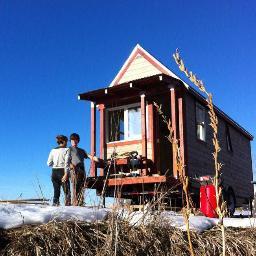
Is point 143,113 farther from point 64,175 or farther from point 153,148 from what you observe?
point 64,175

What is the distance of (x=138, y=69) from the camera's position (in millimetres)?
15367

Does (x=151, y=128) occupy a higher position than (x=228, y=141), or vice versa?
(x=228, y=141)

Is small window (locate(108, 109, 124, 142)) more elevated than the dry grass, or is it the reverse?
small window (locate(108, 109, 124, 142))

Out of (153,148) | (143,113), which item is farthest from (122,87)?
(153,148)

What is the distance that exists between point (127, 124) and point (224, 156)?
4333 millimetres

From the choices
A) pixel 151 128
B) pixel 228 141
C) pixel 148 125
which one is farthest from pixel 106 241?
pixel 228 141

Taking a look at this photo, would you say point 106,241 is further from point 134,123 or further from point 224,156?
point 224,156

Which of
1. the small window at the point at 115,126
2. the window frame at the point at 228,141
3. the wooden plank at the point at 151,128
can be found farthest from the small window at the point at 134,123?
the window frame at the point at 228,141

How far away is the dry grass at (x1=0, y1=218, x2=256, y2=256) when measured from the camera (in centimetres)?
339

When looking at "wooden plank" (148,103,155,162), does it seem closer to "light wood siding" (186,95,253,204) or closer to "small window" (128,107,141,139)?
"small window" (128,107,141,139)

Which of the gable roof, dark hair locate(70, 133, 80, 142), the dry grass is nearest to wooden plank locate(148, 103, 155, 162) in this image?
the gable roof

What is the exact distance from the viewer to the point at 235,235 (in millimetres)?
5043

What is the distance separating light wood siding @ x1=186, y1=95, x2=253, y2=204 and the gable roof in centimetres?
176

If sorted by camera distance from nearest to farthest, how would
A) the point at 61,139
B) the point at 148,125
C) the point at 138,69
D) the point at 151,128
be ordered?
the point at 61,139 < the point at 151,128 < the point at 148,125 < the point at 138,69
